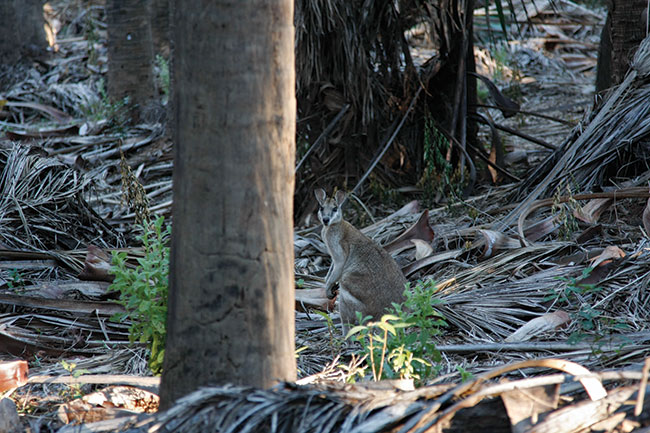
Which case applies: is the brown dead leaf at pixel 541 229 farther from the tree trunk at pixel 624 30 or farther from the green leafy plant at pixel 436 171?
the tree trunk at pixel 624 30

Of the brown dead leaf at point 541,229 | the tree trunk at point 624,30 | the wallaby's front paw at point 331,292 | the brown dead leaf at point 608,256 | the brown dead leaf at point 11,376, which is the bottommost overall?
the wallaby's front paw at point 331,292

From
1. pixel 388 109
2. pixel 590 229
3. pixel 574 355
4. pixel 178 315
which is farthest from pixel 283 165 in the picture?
pixel 388 109

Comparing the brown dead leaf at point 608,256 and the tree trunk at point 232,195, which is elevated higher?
the tree trunk at point 232,195

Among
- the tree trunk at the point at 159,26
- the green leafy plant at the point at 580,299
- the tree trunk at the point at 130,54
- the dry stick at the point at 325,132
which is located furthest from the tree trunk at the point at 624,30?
the tree trunk at the point at 159,26

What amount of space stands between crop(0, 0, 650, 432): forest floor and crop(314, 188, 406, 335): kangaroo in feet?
0.81

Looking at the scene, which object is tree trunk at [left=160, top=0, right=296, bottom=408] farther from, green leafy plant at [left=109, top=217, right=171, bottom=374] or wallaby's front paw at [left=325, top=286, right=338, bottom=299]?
wallaby's front paw at [left=325, top=286, right=338, bottom=299]

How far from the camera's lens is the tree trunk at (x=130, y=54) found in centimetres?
1135

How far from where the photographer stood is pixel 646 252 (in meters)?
4.85

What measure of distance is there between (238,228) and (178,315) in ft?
1.41

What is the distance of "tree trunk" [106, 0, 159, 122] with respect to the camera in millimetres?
11352

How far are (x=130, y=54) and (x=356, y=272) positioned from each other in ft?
25.9

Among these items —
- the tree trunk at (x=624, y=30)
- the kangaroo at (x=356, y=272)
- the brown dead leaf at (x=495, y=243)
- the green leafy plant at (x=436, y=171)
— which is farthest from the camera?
the green leafy plant at (x=436, y=171)

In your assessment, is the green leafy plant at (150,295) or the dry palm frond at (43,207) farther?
the dry palm frond at (43,207)

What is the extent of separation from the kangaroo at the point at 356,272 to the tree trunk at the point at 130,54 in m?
6.70
